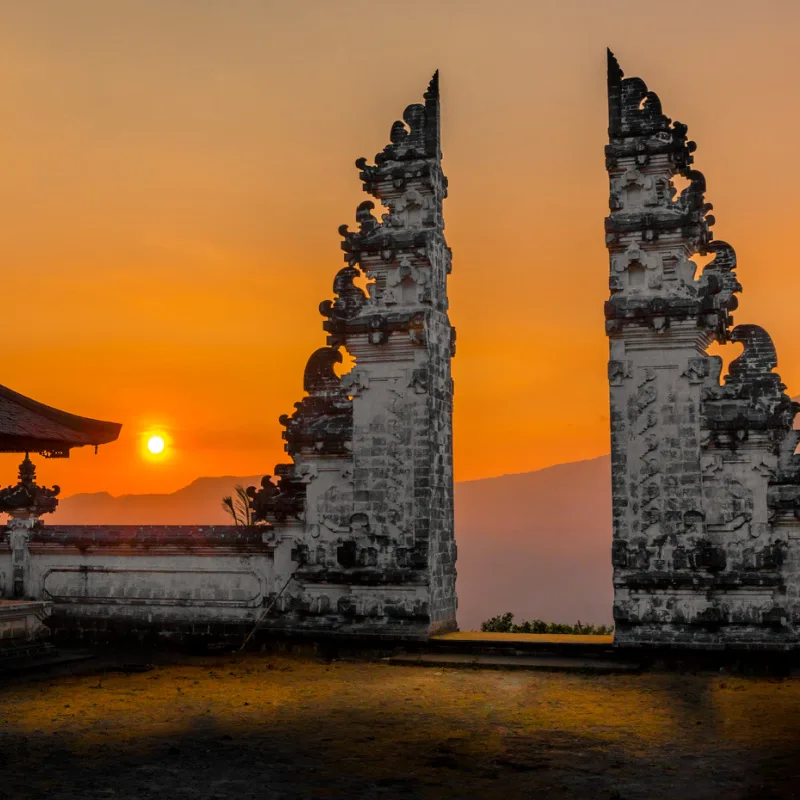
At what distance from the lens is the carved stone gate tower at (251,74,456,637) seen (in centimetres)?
1509

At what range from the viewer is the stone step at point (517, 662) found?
44.0ft

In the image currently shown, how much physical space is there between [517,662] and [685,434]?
12.9 feet

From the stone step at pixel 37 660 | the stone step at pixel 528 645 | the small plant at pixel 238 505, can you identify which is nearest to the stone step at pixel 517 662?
the stone step at pixel 528 645

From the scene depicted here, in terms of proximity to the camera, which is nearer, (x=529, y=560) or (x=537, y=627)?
(x=537, y=627)

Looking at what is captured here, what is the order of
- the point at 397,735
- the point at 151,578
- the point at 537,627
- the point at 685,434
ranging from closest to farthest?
the point at 397,735
the point at 685,434
the point at 151,578
the point at 537,627

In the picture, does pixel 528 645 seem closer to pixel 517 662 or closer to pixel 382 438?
pixel 517 662

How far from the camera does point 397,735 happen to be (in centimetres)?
965

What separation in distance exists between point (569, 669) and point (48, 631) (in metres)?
7.75

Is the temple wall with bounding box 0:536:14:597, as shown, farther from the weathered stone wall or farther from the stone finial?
the weathered stone wall

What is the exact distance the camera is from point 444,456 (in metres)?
15.8

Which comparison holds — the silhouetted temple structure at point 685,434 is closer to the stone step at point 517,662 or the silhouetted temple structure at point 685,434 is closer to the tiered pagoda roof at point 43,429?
the stone step at point 517,662

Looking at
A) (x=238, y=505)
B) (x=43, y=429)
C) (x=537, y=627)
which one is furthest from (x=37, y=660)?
(x=238, y=505)

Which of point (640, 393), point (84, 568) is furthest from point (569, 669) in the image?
point (84, 568)

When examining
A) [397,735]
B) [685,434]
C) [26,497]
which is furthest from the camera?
[26,497]
